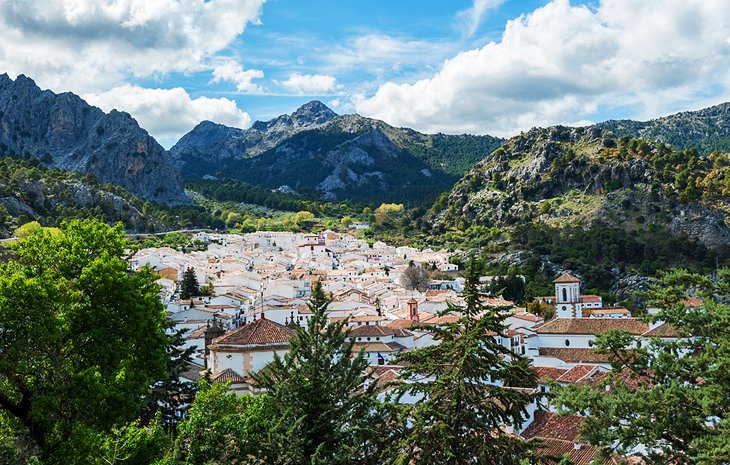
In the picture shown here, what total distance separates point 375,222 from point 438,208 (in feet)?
61.8

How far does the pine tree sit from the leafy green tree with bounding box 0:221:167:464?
712 cm

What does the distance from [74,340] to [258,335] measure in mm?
10541

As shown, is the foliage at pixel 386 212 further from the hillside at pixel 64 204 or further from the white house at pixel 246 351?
the white house at pixel 246 351

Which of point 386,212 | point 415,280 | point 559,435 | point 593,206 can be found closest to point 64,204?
point 415,280

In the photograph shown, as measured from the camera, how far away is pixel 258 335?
84.5ft

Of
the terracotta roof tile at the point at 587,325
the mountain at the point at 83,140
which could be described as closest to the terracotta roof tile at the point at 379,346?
the terracotta roof tile at the point at 587,325

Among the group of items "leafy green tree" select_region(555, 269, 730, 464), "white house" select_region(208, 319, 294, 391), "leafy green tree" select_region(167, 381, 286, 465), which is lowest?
"white house" select_region(208, 319, 294, 391)

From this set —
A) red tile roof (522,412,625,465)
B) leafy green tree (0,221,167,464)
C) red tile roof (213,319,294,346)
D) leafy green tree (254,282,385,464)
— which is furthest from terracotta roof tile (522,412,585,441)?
leafy green tree (0,221,167,464)

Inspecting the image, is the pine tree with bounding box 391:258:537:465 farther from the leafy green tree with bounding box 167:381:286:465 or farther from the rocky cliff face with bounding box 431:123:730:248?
the rocky cliff face with bounding box 431:123:730:248

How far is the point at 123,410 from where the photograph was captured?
15.3 metres

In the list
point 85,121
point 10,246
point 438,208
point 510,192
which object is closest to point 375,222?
point 438,208

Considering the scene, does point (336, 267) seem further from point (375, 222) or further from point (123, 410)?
point (123, 410)

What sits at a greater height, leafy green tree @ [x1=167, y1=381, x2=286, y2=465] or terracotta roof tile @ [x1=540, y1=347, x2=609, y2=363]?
leafy green tree @ [x1=167, y1=381, x2=286, y2=465]

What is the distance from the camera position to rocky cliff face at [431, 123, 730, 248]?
100 meters
